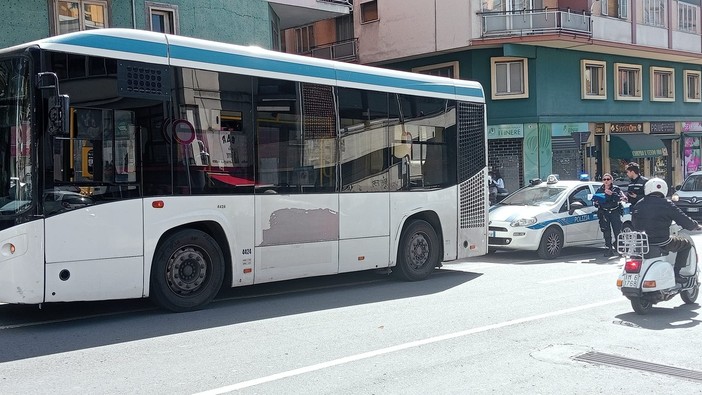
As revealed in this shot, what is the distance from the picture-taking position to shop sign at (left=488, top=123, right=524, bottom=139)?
2852 cm

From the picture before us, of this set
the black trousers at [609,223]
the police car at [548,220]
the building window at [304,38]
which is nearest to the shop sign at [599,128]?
the building window at [304,38]

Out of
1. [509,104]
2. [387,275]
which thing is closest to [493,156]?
[509,104]

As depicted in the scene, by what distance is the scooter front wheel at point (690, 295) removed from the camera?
913 centimetres

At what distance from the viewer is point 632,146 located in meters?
31.4

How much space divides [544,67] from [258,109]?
21736mm

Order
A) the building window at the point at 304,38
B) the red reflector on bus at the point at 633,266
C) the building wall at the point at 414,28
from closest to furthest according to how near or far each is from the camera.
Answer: the red reflector on bus at the point at 633,266, the building wall at the point at 414,28, the building window at the point at 304,38

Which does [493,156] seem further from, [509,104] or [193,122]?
[193,122]

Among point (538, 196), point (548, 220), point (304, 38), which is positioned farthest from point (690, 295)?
point (304, 38)

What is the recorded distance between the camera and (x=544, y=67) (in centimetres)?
2883

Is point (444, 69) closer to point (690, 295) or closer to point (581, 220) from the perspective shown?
point (581, 220)

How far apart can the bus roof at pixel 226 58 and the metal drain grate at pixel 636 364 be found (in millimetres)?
5340

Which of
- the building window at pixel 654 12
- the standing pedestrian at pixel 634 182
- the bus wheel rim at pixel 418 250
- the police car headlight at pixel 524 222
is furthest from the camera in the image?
the building window at pixel 654 12

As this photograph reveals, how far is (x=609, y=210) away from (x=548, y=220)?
1.44 m

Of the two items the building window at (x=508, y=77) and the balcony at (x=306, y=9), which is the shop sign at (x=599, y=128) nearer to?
the building window at (x=508, y=77)
